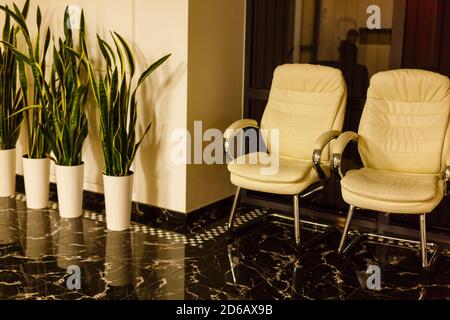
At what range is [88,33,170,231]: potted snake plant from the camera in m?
4.01

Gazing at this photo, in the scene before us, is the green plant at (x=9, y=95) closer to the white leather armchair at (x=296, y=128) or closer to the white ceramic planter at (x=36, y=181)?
the white ceramic planter at (x=36, y=181)

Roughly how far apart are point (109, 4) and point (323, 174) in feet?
6.24

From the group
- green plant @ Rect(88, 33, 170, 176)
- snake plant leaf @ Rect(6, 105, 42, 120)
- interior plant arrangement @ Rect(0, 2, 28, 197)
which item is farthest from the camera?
interior plant arrangement @ Rect(0, 2, 28, 197)

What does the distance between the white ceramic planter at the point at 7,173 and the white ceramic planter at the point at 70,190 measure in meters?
0.65

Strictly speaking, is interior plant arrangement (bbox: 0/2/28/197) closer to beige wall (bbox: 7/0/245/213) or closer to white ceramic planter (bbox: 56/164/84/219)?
beige wall (bbox: 7/0/245/213)

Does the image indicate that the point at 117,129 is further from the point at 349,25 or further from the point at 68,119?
the point at 349,25

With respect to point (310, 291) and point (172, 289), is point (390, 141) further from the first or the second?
point (172, 289)

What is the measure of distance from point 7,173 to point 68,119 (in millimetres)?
907

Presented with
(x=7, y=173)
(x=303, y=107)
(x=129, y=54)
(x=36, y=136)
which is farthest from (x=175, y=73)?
(x=7, y=173)

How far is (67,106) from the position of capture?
167 inches

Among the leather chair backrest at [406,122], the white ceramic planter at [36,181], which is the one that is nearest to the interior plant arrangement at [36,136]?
the white ceramic planter at [36,181]

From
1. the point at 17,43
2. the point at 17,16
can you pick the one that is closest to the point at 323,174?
the point at 17,16

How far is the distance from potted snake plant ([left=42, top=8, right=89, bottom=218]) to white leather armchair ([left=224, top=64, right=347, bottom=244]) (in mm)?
1034

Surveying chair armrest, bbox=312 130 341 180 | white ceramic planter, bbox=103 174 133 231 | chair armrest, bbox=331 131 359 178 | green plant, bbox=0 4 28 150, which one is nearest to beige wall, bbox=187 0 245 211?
white ceramic planter, bbox=103 174 133 231
